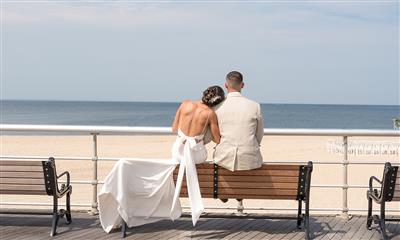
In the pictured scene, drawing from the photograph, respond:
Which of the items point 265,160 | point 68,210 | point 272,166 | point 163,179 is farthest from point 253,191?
point 265,160

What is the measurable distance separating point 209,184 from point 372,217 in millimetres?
1836

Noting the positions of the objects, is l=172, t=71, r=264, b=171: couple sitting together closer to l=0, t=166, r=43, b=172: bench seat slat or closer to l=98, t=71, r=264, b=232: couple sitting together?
l=98, t=71, r=264, b=232: couple sitting together

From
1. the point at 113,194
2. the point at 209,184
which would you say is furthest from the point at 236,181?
the point at 113,194

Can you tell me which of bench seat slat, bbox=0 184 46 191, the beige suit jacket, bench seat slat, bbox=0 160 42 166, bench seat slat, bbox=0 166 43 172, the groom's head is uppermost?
the groom's head

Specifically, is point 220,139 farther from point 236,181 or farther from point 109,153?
point 109,153

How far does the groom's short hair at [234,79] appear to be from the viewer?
683 centimetres

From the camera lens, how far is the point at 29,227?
287 inches

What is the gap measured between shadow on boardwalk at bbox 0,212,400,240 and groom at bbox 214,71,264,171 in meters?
0.79

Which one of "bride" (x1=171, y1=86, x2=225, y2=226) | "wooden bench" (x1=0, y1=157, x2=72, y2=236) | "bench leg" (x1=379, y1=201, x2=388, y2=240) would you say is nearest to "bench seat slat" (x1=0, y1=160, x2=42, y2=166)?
"wooden bench" (x1=0, y1=157, x2=72, y2=236)

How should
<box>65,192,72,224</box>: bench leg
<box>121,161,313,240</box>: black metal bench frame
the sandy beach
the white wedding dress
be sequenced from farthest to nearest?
the sandy beach, <box>65,192,72,224</box>: bench leg, the white wedding dress, <box>121,161,313,240</box>: black metal bench frame

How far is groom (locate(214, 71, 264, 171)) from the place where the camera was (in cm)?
668

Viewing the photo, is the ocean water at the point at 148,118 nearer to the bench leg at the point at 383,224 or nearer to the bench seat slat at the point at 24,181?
the bench seat slat at the point at 24,181

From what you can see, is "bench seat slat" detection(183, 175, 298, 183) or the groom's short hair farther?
the groom's short hair

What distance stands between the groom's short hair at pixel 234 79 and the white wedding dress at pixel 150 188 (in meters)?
0.58
